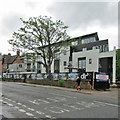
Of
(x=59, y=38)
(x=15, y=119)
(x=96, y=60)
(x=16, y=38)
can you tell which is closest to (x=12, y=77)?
(x=16, y=38)

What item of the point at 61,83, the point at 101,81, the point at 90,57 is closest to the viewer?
the point at 101,81

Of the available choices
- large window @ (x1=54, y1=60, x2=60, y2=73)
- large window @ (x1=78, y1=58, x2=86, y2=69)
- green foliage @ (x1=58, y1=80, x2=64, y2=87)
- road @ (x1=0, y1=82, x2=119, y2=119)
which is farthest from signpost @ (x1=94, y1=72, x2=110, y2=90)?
large window @ (x1=54, y1=60, x2=60, y2=73)

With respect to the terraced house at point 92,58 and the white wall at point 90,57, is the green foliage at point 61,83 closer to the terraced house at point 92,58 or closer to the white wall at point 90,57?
the terraced house at point 92,58

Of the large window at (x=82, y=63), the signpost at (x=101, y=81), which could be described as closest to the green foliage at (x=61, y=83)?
the signpost at (x=101, y=81)

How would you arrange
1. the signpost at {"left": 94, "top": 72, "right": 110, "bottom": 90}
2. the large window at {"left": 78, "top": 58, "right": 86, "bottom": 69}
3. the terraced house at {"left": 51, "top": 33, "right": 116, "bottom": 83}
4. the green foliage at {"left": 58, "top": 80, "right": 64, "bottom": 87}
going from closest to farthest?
the signpost at {"left": 94, "top": 72, "right": 110, "bottom": 90}, the green foliage at {"left": 58, "top": 80, "right": 64, "bottom": 87}, the terraced house at {"left": 51, "top": 33, "right": 116, "bottom": 83}, the large window at {"left": 78, "top": 58, "right": 86, "bottom": 69}

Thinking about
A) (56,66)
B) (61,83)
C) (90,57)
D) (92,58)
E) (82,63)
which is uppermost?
(90,57)

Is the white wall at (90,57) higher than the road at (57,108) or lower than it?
higher

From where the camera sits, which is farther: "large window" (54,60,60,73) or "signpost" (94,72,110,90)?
"large window" (54,60,60,73)

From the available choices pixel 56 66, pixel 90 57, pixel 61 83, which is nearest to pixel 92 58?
pixel 90 57

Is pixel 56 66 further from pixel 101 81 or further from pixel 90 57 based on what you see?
pixel 101 81

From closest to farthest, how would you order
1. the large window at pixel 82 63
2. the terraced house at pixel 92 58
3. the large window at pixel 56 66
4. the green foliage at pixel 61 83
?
1. the green foliage at pixel 61 83
2. the terraced house at pixel 92 58
3. the large window at pixel 82 63
4. the large window at pixel 56 66

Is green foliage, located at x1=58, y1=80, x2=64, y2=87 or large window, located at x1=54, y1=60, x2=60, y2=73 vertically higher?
large window, located at x1=54, y1=60, x2=60, y2=73

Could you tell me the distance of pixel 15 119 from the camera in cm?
657

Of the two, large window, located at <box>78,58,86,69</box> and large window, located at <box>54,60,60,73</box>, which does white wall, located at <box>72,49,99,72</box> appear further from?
large window, located at <box>54,60,60,73</box>
